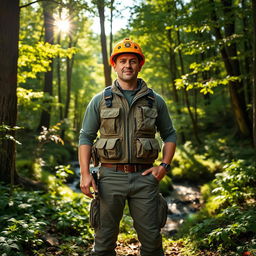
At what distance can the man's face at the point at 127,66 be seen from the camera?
3.09 m

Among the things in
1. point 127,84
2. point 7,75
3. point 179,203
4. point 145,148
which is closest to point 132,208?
point 145,148

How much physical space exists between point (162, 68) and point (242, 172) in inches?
560

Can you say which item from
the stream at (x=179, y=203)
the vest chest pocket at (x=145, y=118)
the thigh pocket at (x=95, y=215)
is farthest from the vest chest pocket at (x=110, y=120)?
the stream at (x=179, y=203)

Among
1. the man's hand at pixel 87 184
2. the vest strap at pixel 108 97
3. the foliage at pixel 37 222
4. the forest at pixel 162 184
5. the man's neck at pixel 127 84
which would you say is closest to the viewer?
the man's hand at pixel 87 184

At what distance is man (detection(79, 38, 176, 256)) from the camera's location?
297 cm

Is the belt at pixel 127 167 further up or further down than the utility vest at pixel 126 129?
further down

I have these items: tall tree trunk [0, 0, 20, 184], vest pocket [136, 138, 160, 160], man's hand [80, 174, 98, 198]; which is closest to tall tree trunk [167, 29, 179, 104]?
tall tree trunk [0, 0, 20, 184]

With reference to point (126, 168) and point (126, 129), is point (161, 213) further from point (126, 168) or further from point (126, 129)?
point (126, 129)

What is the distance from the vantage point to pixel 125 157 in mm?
3002

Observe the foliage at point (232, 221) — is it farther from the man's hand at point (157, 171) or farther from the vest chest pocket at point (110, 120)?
the vest chest pocket at point (110, 120)

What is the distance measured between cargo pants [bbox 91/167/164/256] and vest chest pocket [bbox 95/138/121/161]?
0.17 meters

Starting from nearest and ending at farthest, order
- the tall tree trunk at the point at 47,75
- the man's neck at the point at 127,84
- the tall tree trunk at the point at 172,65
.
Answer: the man's neck at the point at 127,84 → the tall tree trunk at the point at 47,75 → the tall tree trunk at the point at 172,65

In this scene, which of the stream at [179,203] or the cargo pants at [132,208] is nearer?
the cargo pants at [132,208]

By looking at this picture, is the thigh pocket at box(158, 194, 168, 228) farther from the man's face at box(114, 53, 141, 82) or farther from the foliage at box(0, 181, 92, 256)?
the foliage at box(0, 181, 92, 256)
